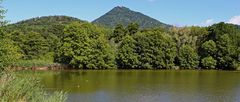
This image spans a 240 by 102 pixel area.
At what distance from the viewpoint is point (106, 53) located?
68938mm

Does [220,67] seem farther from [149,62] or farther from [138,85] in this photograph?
[138,85]

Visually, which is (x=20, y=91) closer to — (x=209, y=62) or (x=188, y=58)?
(x=209, y=62)

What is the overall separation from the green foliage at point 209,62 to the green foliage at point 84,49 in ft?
46.8

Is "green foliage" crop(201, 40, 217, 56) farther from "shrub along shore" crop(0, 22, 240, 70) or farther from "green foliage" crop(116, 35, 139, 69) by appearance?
"green foliage" crop(116, 35, 139, 69)

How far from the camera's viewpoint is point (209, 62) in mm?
68625

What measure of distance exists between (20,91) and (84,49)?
60.1m

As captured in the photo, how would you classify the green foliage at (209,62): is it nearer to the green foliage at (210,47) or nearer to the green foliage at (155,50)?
the green foliage at (210,47)

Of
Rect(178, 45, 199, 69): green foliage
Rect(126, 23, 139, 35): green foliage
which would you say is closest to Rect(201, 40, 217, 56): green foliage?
Rect(178, 45, 199, 69): green foliage

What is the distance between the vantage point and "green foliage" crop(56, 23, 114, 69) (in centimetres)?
6806

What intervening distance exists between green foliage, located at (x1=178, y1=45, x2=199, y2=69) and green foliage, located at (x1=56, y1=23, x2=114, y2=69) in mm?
11137

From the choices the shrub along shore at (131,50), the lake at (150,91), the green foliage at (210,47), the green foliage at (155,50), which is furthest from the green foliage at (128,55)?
the lake at (150,91)

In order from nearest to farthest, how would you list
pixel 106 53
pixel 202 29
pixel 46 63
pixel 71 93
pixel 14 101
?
pixel 14 101 → pixel 71 93 → pixel 46 63 → pixel 106 53 → pixel 202 29

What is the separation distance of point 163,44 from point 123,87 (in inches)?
1273

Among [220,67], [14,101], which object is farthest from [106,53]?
[14,101]
